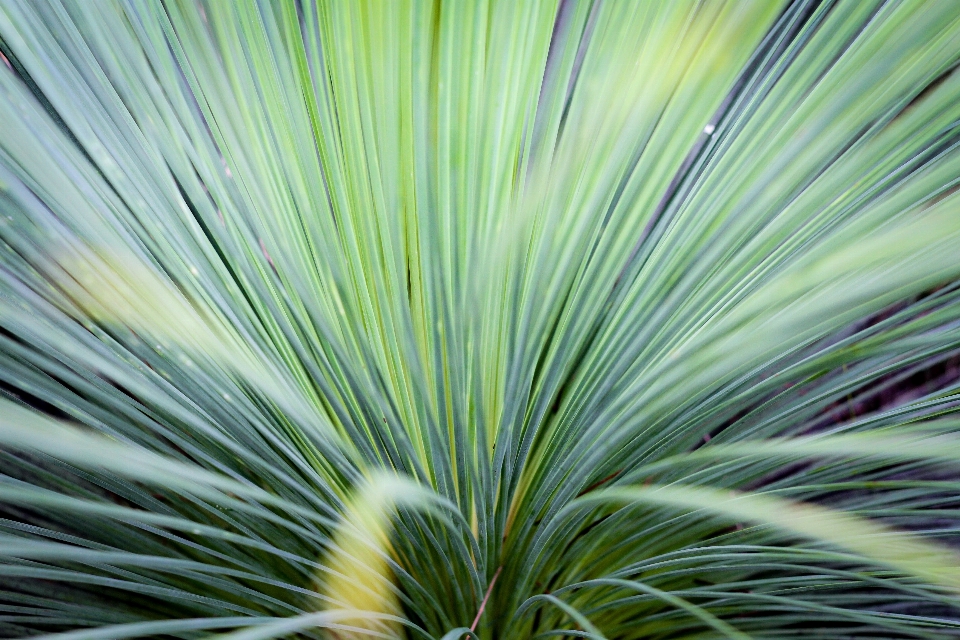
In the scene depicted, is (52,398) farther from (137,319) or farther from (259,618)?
(259,618)

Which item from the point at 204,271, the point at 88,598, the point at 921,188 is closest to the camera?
the point at 921,188

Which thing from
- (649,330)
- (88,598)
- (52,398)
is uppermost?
(649,330)

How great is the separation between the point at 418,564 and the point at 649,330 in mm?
239

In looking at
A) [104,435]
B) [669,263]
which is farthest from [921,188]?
[104,435]

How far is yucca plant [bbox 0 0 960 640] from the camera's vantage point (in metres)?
0.39

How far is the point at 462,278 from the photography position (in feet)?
1.61

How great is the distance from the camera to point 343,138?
475mm

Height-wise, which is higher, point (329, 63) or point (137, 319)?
point (329, 63)

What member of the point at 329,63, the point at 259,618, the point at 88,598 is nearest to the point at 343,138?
the point at 329,63

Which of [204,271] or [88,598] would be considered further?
[88,598]

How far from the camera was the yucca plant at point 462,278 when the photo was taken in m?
0.39

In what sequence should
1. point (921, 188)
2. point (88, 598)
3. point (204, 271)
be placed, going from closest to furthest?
point (921, 188) < point (204, 271) < point (88, 598)

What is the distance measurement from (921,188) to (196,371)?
0.42 metres

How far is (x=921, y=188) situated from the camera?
13.4 inches
